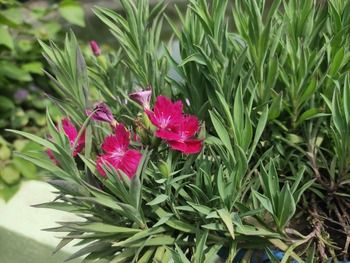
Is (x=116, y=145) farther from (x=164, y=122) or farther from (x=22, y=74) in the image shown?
(x=22, y=74)

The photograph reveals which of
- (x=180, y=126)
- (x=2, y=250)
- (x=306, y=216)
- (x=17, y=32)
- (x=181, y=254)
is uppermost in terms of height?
(x=180, y=126)

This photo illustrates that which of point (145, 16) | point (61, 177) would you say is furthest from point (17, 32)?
point (61, 177)

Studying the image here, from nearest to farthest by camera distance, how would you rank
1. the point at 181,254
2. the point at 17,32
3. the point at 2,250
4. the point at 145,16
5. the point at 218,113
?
the point at 181,254, the point at 218,113, the point at 145,16, the point at 2,250, the point at 17,32

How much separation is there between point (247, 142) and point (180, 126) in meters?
0.10

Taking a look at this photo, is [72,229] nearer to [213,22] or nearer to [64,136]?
[64,136]

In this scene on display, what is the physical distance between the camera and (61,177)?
80 centimetres

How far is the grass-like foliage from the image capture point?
0.76m

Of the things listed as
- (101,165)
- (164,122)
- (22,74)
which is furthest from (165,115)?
(22,74)

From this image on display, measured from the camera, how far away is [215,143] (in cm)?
82

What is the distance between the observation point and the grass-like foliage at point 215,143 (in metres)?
0.76

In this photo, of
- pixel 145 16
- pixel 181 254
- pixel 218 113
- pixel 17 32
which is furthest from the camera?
pixel 17 32

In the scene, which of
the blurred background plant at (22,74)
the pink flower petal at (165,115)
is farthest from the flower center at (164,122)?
the blurred background plant at (22,74)

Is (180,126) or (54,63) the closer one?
(180,126)

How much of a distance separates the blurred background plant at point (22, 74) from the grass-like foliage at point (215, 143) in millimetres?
1115
